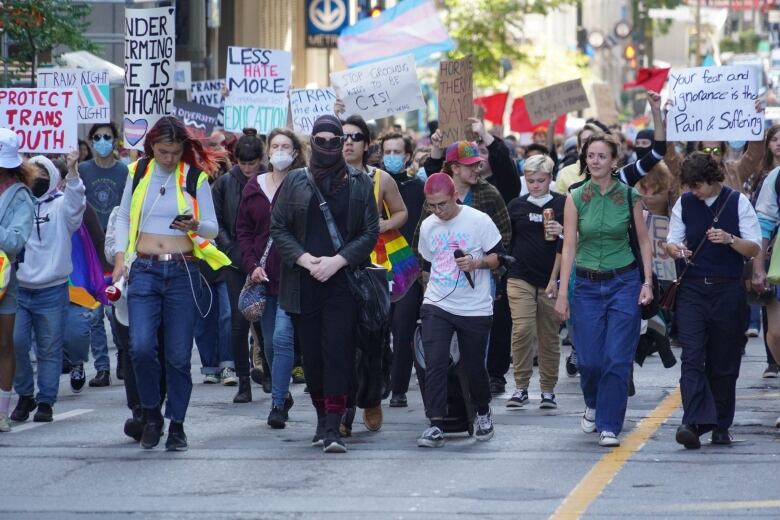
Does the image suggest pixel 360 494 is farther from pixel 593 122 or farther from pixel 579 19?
pixel 579 19

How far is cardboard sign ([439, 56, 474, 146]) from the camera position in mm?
13172

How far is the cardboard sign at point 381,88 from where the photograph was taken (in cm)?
1585

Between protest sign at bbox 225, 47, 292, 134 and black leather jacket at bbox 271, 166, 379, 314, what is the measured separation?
27.7 ft

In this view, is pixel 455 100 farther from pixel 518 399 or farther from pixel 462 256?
pixel 462 256

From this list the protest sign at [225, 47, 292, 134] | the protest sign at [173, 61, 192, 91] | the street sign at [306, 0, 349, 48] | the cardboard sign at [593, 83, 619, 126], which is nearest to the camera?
the protest sign at [225, 47, 292, 134]

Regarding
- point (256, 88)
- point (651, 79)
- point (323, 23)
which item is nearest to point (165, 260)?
point (651, 79)

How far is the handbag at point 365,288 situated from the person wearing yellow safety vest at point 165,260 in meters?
0.66

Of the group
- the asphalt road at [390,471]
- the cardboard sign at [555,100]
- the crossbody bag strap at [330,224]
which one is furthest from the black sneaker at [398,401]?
the cardboard sign at [555,100]

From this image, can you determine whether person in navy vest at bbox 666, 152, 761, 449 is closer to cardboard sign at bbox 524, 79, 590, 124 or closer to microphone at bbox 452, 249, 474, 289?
microphone at bbox 452, 249, 474, 289

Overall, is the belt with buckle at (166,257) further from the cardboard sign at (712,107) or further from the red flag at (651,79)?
the red flag at (651,79)

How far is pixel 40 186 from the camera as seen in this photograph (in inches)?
459

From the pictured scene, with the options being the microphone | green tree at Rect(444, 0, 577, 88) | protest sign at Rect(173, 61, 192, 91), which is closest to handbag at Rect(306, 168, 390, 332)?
the microphone

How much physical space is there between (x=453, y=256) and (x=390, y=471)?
1608mm

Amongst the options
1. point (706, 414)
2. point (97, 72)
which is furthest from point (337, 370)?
point (97, 72)
